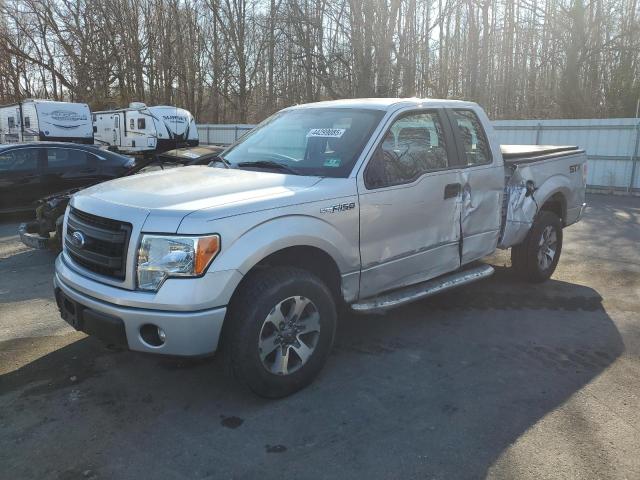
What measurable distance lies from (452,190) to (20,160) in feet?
27.5

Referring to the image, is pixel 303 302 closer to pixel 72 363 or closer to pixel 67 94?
pixel 72 363

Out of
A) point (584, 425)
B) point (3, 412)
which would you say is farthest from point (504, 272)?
point (3, 412)

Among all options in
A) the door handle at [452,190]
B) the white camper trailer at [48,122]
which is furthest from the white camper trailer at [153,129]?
the door handle at [452,190]

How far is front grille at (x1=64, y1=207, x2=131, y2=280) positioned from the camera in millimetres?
3154

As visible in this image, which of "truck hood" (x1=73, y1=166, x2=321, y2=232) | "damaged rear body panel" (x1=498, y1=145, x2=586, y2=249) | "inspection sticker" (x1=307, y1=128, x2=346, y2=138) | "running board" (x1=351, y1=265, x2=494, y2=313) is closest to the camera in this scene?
"truck hood" (x1=73, y1=166, x2=321, y2=232)

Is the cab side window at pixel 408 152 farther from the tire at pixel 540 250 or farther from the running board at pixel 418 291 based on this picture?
the tire at pixel 540 250

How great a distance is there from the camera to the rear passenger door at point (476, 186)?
15.4 ft

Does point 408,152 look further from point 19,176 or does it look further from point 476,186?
point 19,176

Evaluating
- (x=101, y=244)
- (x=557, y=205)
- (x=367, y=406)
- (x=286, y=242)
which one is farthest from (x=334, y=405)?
(x=557, y=205)

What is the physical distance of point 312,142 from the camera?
4.16 meters

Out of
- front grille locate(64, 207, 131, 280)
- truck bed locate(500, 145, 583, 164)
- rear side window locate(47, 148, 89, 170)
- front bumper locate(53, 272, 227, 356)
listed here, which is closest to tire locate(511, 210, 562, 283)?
truck bed locate(500, 145, 583, 164)

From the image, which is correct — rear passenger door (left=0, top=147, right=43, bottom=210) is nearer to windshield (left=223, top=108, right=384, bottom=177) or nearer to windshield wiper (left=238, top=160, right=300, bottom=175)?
windshield (left=223, top=108, right=384, bottom=177)

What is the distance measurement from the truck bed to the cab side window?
1.22m

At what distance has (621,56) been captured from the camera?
20.1 metres
